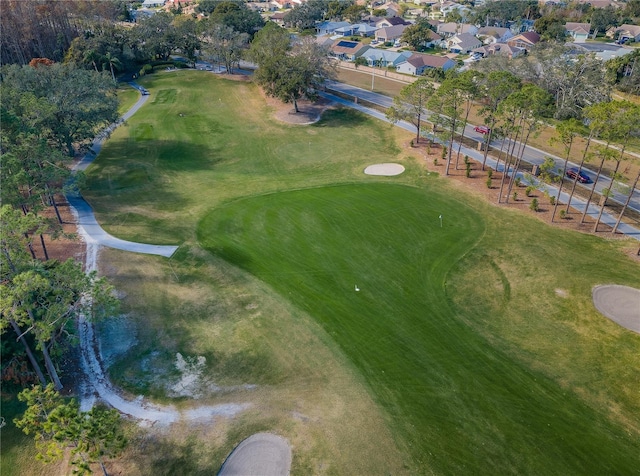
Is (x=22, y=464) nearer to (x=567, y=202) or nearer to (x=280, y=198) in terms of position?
(x=280, y=198)

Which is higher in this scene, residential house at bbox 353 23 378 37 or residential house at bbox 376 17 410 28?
residential house at bbox 376 17 410 28

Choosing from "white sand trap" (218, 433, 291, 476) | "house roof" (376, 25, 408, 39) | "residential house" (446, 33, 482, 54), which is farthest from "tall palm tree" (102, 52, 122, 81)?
"residential house" (446, 33, 482, 54)

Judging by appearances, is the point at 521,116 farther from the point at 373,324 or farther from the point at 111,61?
the point at 111,61

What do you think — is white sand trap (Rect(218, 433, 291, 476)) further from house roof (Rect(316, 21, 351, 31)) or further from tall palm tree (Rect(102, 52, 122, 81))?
house roof (Rect(316, 21, 351, 31))

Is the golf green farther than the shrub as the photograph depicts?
No

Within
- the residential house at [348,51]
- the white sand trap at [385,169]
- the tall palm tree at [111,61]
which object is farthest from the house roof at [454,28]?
the white sand trap at [385,169]

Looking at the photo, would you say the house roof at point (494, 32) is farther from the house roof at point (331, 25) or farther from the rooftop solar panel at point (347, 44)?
the rooftop solar panel at point (347, 44)

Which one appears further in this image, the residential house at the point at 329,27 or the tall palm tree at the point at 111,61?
the residential house at the point at 329,27
